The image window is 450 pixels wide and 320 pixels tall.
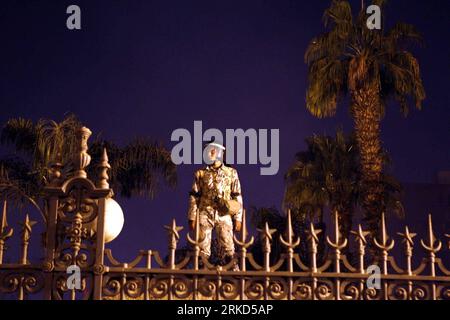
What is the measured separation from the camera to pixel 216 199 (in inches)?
355

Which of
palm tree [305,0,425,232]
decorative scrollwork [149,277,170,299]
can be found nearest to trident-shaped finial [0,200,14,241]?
decorative scrollwork [149,277,170,299]

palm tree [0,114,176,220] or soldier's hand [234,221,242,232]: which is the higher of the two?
palm tree [0,114,176,220]

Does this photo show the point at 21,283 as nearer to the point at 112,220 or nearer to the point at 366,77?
the point at 112,220

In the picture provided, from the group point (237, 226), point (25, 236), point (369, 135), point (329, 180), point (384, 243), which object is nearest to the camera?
point (25, 236)

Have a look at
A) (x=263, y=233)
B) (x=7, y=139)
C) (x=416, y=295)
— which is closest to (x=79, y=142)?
(x=263, y=233)

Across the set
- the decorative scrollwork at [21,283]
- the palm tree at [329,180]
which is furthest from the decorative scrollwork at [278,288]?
the palm tree at [329,180]

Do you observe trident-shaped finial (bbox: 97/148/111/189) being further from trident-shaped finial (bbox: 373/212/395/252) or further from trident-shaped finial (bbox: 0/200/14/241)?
trident-shaped finial (bbox: 373/212/395/252)

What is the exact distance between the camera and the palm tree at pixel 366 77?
54.7 feet

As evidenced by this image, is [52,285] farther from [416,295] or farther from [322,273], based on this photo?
[416,295]

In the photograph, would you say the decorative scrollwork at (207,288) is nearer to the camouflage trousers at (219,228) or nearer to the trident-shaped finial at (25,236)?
the trident-shaped finial at (25,236)

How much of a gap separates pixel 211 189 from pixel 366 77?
900 centimetres

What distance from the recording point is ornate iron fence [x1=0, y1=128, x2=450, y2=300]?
21.0ft

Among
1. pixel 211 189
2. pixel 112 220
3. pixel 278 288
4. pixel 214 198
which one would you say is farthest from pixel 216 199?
pixel 278 288

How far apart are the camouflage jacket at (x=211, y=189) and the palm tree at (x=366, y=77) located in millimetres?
7528
